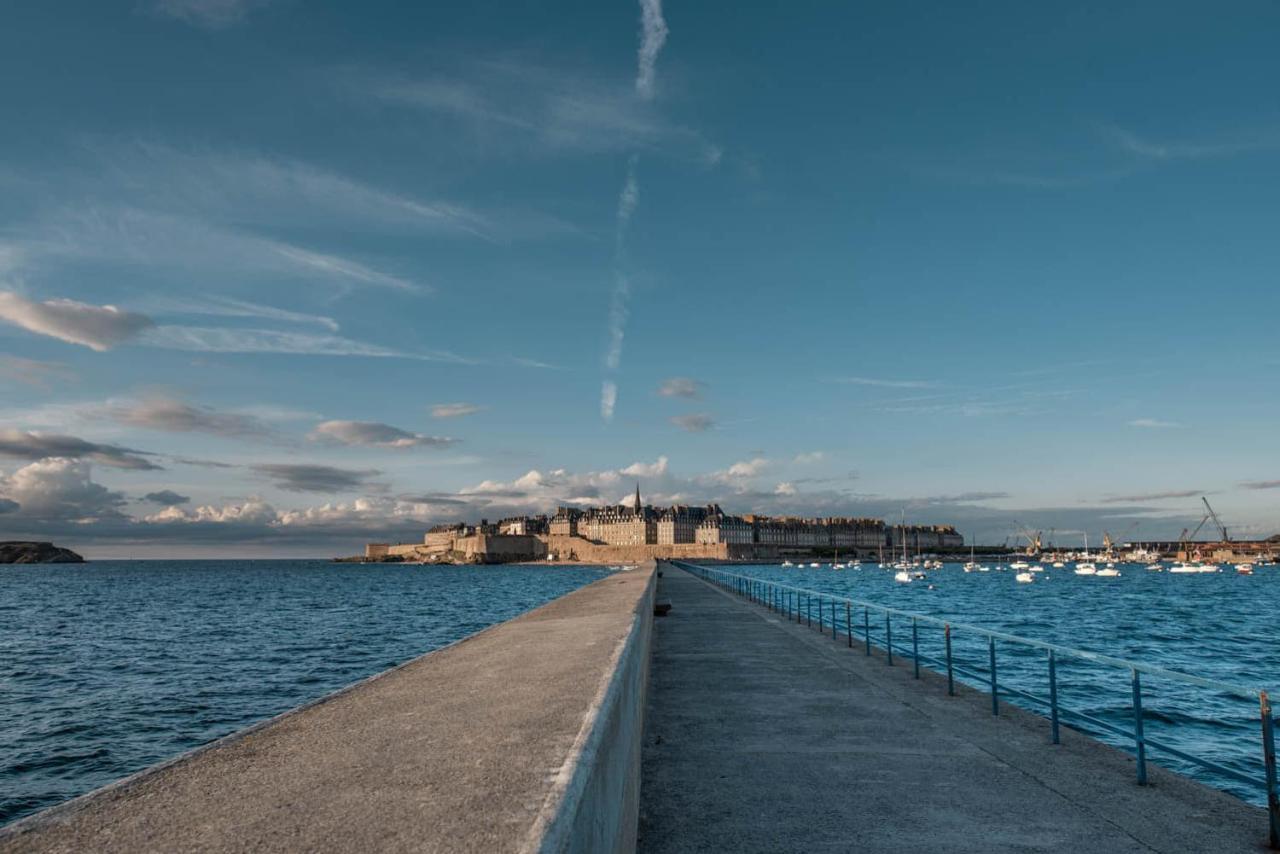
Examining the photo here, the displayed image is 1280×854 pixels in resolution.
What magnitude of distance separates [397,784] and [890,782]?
202 inches

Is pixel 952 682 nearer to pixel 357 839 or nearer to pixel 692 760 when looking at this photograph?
pixel 692 760

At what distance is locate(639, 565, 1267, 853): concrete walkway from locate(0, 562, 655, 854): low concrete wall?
4.31 ft

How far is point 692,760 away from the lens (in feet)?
27.2

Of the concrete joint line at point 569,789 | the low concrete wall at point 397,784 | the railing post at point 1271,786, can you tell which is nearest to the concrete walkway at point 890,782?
the railing post at point 1271,786

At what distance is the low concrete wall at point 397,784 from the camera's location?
294cm

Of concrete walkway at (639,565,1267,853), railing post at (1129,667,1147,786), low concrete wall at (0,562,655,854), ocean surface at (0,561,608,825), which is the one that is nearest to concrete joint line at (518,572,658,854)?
low concrete wall at (0,562,655,854)

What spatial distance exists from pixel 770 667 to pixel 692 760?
6.06m

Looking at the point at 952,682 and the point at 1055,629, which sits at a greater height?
the point at 952,682

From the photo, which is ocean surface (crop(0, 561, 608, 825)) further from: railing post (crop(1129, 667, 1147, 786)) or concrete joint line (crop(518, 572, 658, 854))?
railing post (crop(1129, 667, 1147, 786))

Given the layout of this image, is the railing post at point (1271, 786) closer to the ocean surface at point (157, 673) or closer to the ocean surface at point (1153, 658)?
the ocean surface at point (1153, 658)

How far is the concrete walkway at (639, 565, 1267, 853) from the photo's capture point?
6121 mm

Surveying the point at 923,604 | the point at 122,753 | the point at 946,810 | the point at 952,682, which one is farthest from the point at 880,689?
the point at 923,604

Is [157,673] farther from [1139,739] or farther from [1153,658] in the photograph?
[1153,658]

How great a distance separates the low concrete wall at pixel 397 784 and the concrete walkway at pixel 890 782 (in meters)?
1.31
